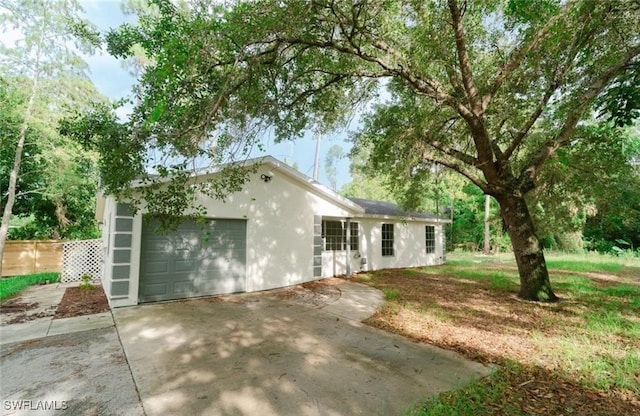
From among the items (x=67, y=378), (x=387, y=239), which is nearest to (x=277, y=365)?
(x=67, y=378)

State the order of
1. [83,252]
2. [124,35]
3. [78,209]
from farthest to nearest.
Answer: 1. [78,209]
2. [83,252]
3. [124,35]

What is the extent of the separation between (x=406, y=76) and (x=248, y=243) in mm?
5860

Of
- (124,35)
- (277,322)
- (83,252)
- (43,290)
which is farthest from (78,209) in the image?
(277,322)

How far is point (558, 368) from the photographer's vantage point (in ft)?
11.9

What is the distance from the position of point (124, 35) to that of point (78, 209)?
11.3 meters

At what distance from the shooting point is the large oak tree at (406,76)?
419 cm

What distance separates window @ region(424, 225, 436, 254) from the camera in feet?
49.8

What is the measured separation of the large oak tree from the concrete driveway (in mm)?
2944

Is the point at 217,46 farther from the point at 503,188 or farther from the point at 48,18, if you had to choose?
the point at 48,18

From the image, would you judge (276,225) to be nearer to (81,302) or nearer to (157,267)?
(157,267)

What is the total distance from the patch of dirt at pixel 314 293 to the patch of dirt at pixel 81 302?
13.9 ft

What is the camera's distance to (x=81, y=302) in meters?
7.41

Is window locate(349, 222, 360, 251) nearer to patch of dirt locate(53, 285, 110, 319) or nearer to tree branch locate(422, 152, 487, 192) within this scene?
tree branch locate(422, 152, 487, 192)

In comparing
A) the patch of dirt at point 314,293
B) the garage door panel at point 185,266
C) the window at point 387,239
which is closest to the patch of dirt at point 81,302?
the garage door panel at point 185,266
